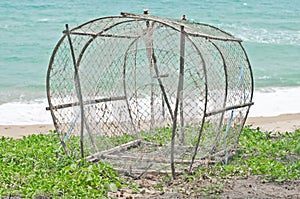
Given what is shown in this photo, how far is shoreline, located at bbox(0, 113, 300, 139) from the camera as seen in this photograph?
10.2 m

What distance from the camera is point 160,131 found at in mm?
8406

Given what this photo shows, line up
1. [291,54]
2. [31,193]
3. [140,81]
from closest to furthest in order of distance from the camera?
[31,193], [140,81], [291,54]

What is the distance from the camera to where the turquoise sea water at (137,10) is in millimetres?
17141

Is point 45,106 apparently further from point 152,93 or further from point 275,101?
point 152,93

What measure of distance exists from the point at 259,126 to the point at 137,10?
2620 centimetres

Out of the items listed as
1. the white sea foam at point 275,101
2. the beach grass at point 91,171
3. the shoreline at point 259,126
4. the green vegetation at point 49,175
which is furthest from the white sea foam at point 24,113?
the white sea foam at point 275,101

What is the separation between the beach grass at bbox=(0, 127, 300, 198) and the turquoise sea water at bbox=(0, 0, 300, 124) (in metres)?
7.01

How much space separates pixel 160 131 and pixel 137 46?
1512 mm

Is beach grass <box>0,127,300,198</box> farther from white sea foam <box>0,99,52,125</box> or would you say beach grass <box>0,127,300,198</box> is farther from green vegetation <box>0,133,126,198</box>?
white sea foam <box>0,99,52,125</box>

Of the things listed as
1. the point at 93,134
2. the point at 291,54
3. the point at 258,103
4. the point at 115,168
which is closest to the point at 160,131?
the point at 93,134

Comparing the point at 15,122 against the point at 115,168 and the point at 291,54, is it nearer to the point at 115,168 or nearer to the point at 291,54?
the point at 115,168

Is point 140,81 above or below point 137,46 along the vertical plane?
below

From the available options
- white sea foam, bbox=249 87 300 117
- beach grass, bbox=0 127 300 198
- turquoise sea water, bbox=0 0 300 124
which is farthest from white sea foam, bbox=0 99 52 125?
white sea foam, bbox=249 87 300 117

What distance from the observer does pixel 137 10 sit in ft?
117
